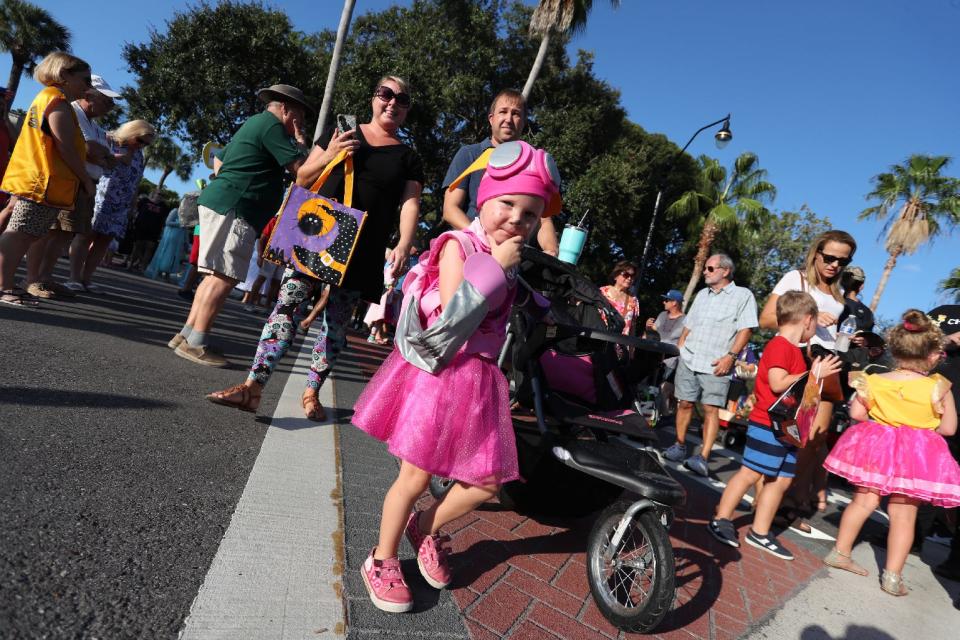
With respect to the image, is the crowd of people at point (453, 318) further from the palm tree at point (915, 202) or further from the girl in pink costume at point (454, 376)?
the palm tree at point (915, 202)

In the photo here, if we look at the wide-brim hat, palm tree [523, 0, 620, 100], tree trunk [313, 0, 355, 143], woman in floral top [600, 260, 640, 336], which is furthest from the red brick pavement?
palm tree [523, 0, 620, 100]

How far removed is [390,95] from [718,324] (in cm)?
388

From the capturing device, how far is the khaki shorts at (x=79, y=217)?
533 centimetres

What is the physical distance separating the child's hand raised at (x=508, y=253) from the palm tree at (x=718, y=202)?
25.7 m

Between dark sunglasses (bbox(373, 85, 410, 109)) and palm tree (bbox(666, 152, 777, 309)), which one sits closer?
dark sunglasses (bbox(373, 85, 410, 109))

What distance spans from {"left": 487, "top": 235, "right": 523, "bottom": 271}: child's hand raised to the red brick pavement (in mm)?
1136

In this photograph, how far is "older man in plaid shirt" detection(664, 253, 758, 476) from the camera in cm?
541

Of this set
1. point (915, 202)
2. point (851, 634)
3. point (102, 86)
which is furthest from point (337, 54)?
point (915, 202)

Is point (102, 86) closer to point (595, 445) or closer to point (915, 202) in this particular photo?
point (595, 445)

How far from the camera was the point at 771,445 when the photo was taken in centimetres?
356

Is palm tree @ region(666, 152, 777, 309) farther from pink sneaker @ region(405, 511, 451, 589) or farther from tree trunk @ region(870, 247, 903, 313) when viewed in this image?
pink sneaker @ region(405, 511, 451, 589)

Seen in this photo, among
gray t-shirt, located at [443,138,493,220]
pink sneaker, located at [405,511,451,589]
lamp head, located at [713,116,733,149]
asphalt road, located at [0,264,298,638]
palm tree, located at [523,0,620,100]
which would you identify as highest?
palm tree, located at [523,0,620,100]

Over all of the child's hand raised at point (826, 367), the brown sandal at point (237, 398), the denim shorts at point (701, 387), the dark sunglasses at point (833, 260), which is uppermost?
the dark sunglasses at point (833, 260)

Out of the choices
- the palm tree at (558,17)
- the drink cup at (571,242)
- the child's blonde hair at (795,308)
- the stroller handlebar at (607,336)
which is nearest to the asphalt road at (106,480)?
the stroller handlebar at (607,336)
